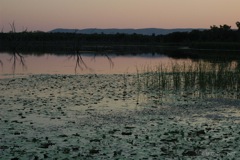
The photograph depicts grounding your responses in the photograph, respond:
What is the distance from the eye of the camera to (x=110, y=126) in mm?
10484

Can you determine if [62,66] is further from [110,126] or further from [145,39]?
[145,39]

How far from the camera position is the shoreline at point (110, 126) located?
791 centimetres

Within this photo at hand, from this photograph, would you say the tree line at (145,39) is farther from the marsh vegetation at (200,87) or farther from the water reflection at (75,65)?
the marsh vegetation at (200,87)

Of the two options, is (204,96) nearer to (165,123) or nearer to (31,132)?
(165,123)

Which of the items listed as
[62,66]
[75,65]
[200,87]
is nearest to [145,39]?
[75,65]

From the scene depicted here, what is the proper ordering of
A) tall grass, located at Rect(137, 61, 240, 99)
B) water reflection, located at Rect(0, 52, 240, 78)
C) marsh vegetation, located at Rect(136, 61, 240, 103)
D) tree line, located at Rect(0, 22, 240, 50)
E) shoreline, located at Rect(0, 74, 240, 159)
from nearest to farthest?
shoreline, located at Rect(0, 74, 240, 159), marsh vegetation, located at Rect(136, 61, 240, 103), tall grass, located at Rect(137, 61, 240, 99), water reflection, located at Rect(0, 52, 240, 78), tree line, located at Rect(0, 22, 240, 50)

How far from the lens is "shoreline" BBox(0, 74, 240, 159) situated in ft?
26.0

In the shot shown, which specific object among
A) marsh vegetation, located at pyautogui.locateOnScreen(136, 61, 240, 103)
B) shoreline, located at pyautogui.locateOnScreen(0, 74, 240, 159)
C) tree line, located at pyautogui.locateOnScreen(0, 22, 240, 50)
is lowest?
shoreline, located at pyautogui.locateOnScreen(0, 74, 240, 159)

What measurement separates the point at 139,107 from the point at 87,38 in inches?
2917

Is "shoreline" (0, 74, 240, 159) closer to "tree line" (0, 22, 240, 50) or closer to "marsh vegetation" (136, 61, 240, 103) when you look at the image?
"marsh vegetation" (136, 61, 240, 103)

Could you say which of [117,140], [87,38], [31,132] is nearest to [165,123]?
[117,140]

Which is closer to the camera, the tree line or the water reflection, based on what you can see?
the water reflection

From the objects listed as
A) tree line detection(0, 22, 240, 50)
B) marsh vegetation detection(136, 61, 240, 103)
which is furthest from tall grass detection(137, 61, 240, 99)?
tree line detection(0, 22, 240, 50)

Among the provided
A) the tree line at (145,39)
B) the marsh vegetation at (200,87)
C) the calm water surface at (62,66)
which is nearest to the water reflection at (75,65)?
the calm water surface at (62,66)
